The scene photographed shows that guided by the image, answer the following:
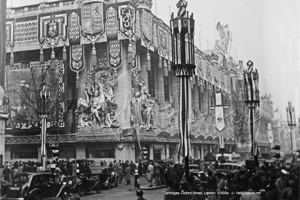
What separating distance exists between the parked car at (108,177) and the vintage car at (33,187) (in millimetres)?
1032

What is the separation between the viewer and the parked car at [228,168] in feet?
27.8

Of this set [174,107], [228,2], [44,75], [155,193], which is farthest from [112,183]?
[228,2]

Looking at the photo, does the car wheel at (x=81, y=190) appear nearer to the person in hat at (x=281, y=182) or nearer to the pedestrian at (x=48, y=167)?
the pedestrian at (x=48, y=167)

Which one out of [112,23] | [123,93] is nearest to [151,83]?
[123,93]

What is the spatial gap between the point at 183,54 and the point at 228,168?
2.80 m

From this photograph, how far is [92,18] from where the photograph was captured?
10.7 m

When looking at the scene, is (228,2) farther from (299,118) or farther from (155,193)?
(155,193)

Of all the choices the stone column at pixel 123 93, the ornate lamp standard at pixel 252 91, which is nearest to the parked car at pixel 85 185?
the stone column at pixel 123 93

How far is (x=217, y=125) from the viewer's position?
9578 millimetres

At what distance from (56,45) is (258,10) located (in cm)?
545

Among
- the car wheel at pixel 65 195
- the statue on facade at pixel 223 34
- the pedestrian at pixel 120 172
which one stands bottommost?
the car wheel at pixel 65 195

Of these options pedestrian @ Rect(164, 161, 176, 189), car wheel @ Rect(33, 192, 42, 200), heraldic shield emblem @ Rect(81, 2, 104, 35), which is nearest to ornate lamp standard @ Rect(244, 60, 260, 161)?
pedestrian @ Rect(164, 161, 176, 189)

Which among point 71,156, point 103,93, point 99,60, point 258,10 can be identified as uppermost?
point 258,10

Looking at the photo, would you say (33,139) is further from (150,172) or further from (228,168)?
(228,168)
